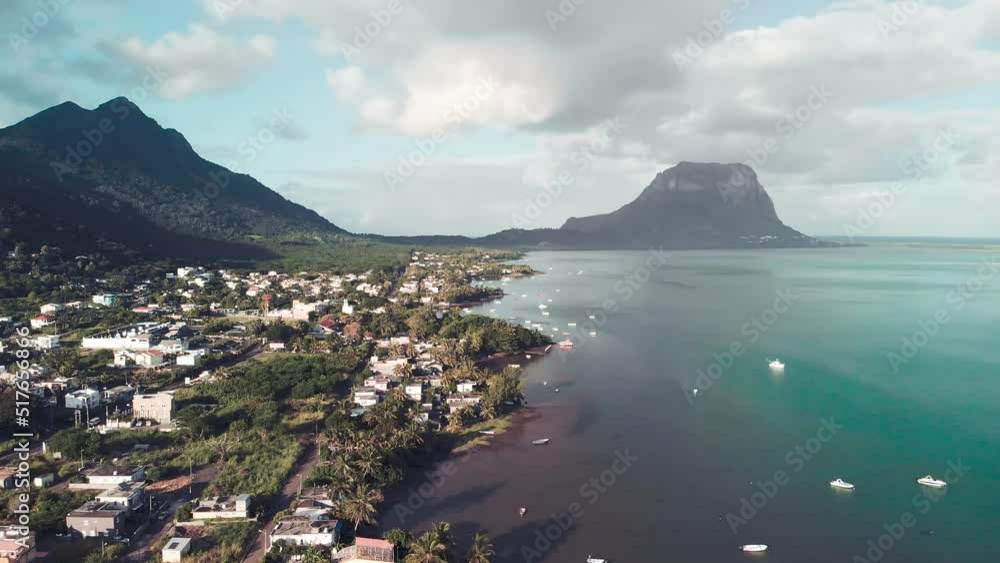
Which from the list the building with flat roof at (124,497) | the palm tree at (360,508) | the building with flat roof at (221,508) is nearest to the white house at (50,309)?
the building with flat roof at (124,497)

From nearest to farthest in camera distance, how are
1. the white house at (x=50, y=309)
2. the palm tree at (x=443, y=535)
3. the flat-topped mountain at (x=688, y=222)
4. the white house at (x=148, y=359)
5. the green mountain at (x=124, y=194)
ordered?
the palm tree at (x=443, y=535) → the white house at (x=148, y=359) → the white house at (x=50, y=309) → the green mountain at (x=124, y=194) → the flat-topped mountain at (x=688, y=222)

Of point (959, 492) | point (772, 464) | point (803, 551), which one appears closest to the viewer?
point (803, 551)

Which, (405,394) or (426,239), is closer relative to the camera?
(405,394)

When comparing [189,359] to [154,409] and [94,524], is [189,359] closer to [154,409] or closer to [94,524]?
[154,409]

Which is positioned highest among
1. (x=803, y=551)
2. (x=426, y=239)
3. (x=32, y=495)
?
(x=426, y=239)

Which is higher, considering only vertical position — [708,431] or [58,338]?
[58,338]

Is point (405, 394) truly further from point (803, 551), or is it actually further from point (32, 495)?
point (803, 551)

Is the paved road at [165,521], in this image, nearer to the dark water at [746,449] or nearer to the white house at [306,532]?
the white house at [306,532]

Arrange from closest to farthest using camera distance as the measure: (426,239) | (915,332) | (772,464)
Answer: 1. (772,464)
2. (915,332)
3. (426,239)

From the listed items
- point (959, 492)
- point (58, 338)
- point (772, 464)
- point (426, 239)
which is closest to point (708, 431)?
point (772, 464)
